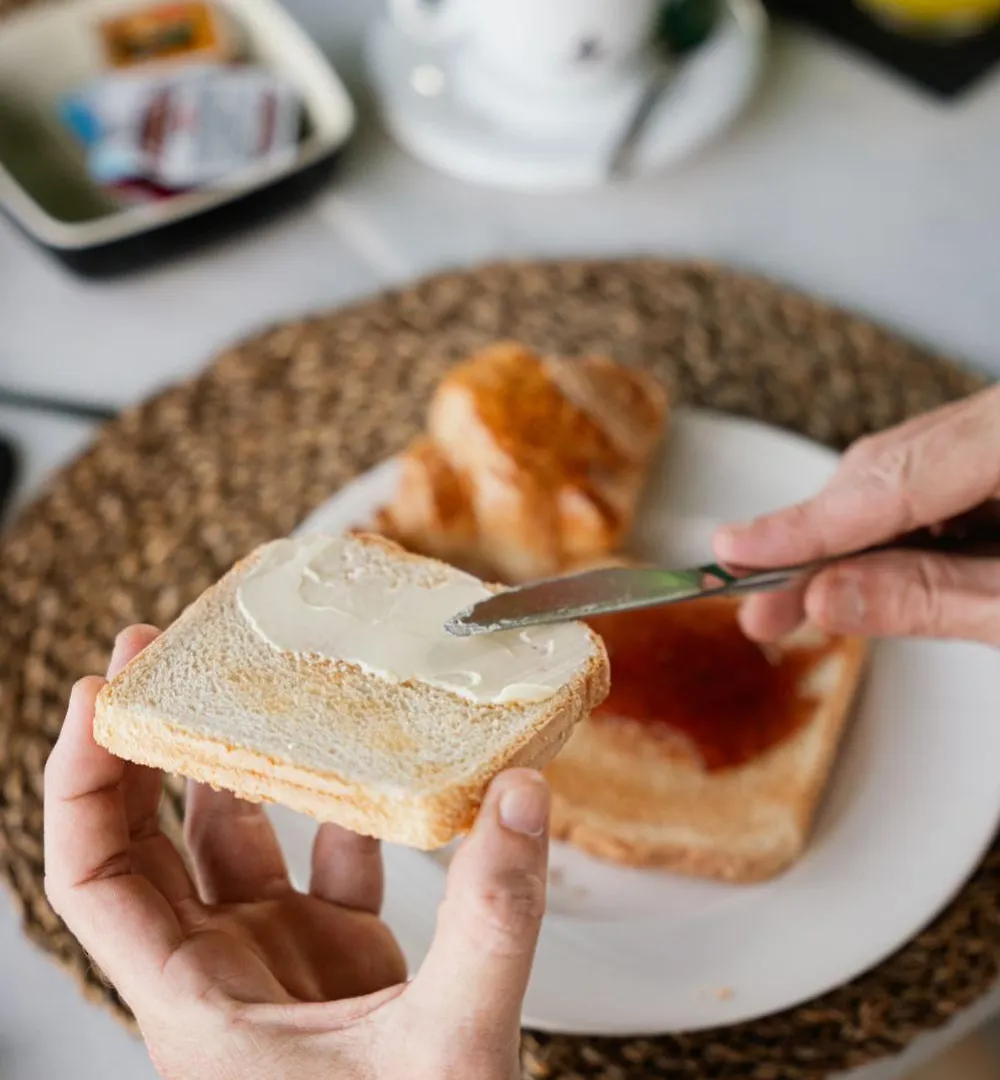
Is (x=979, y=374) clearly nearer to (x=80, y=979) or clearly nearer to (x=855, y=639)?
Answer: (x=855, y=639)

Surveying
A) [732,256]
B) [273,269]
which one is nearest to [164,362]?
[273,269]

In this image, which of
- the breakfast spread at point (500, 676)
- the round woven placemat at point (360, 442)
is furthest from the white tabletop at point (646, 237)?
the breakfast spread at point (500, 676)

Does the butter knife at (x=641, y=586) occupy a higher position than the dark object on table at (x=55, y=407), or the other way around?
the butter knife at (x=641, y=586)

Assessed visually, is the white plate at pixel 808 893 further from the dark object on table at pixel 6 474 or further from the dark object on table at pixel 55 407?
the dark object on table at pixel 55 407

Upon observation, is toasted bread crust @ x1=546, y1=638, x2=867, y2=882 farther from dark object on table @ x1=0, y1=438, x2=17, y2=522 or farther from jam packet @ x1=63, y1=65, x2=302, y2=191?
jam packet @ x1=63, y1=65, x2=302, y2=191

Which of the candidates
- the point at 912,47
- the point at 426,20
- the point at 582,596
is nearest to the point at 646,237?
the point at 426,20
